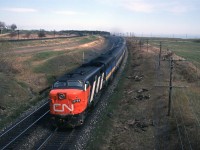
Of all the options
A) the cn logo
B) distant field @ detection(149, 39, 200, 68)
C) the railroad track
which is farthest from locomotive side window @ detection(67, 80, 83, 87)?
distant field @ detection(149, 39, 200, 68)

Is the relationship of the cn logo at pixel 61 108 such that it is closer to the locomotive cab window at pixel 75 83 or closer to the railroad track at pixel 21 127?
the locomotive cab window at pixel 75 83

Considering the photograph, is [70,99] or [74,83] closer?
[70,99]

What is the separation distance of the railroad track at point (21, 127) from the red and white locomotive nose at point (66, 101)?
3032 millimetres

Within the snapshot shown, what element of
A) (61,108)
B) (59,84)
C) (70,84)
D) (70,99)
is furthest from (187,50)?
(61,108)

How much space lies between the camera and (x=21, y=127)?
23.1 meters

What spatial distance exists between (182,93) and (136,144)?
11.6m

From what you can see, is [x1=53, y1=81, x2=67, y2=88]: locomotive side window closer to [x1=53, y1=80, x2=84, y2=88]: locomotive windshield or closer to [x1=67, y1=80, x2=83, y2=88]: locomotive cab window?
[x1=53, y1=80, x2=84, y2=88]: locomotive windshield

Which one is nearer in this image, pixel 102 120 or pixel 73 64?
pixel 102 120

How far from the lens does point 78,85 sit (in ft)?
72.3

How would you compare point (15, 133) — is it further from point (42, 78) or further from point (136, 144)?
point (42, 78)

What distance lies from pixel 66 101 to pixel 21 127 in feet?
15.8

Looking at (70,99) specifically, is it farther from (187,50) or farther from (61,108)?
(187,50)

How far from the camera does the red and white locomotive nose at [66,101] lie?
2105 centimetres

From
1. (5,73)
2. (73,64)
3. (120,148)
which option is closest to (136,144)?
(120,148)
